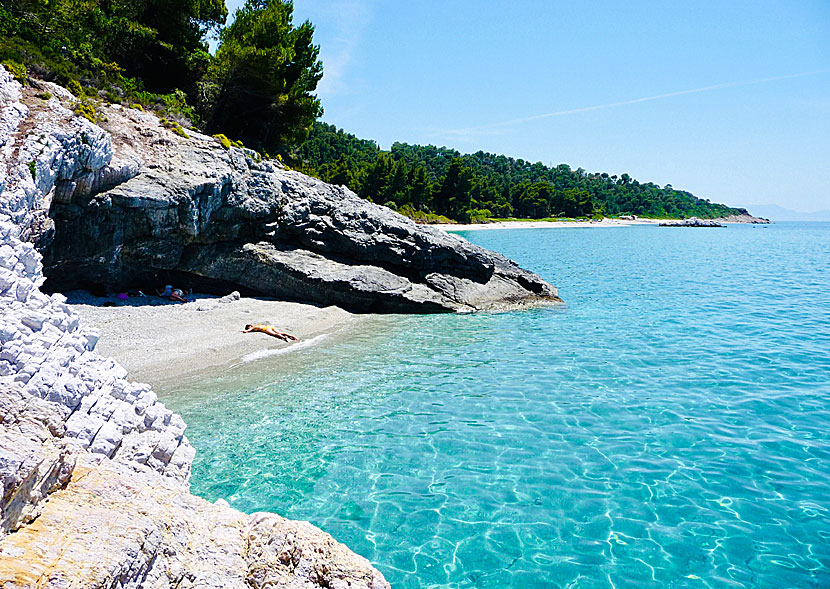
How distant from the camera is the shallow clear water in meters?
7.94

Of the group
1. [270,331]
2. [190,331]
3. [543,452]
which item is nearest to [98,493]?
[543,452]

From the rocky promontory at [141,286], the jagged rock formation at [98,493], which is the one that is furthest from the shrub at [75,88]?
the jagged rock formation at [98,493]

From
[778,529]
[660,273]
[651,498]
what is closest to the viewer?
[778,529]

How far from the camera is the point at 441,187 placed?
4043 inches

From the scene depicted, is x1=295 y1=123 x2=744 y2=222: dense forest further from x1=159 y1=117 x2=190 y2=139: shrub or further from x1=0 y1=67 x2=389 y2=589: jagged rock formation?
x1=0 y1=67 x2=389 y2=589: jagged rock formation

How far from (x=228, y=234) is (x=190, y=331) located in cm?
613

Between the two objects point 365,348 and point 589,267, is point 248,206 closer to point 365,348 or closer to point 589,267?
point 365,348

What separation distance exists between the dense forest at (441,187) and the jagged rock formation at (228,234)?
26267mm

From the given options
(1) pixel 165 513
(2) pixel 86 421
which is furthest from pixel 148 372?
(1) pixel 165 513

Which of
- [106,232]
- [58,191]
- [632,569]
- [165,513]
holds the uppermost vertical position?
[58,191]

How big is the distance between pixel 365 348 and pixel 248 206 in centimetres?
915

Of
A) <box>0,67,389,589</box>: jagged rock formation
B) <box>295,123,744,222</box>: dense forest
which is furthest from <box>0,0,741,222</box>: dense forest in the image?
<box>0,67,389,589</box>: jagged rock formation

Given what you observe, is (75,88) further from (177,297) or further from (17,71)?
(177,297)

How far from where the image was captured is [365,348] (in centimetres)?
1842
